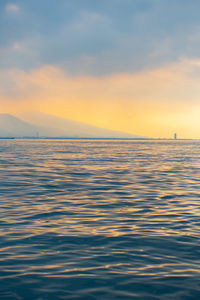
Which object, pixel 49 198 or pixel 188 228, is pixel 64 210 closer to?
pixel 49 198

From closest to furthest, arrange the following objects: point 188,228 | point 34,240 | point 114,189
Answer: point 34,240 → point 188,228 → point 114,189

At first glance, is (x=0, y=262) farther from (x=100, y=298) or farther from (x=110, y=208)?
(x=110, y=208)

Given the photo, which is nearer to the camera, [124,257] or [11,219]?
[124,257]

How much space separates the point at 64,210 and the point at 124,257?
6557 millimetres

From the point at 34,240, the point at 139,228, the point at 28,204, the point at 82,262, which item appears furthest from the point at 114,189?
the point at 82,262

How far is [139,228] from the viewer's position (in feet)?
39.4

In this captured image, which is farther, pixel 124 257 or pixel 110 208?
pixel 110 208

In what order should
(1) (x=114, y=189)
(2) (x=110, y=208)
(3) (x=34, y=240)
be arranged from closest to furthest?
(3) (x=34, y=240)
(2) (x=110, y=208)
(1) (x=114, y=189)

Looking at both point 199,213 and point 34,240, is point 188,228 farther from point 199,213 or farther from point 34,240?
point 34,240

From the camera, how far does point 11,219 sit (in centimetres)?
1306

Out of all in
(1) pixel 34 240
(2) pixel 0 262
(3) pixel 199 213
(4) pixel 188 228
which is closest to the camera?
(2) pixel 0 262

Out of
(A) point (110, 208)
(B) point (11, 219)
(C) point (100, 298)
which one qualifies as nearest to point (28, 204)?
(B) point (11, 219)

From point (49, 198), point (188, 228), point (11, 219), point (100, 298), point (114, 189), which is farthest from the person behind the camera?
point (114, 189)

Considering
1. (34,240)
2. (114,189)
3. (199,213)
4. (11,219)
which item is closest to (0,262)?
(34,240)
